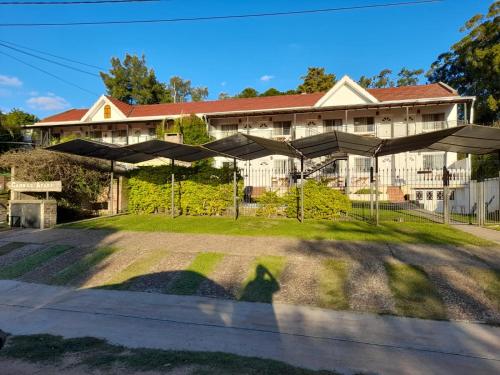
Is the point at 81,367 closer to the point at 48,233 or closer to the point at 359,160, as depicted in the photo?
the point at 48,233

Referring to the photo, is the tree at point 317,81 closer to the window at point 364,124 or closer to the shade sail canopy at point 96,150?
the window at point 364,124

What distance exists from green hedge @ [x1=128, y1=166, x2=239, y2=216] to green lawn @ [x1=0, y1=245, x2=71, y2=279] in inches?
242

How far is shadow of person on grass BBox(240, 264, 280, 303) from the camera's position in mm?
6273

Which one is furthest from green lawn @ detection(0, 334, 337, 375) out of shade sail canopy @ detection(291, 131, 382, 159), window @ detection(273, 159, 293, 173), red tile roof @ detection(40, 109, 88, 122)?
red tile roof @ detection(40, 109, 88, 122)

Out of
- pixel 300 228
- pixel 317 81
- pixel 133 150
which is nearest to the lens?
pixel 300 228

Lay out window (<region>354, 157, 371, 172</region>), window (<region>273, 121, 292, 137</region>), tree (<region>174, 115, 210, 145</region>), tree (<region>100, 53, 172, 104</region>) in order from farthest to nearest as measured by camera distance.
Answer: tree (<region>100, 53, 172, 104</region>), window (<region>273, 121, 292, 137</region>), window (<region>354, 157, 371, 172</region>), tree (<region>174, 115, 210, 145</region>)

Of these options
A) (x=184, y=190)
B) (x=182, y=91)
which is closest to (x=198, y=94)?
(x=182, y=91)

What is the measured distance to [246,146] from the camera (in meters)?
12.2

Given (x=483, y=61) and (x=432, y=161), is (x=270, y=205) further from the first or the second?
(x=483, y=61)

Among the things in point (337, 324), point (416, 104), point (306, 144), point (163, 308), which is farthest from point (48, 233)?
point (416, 104)

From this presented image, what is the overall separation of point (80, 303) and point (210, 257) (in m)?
2.92

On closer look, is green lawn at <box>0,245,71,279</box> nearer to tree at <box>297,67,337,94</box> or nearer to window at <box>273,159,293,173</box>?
window at <box>273,159,293,173</box>

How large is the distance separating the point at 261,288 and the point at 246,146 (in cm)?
641

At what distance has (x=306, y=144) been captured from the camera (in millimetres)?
11797
